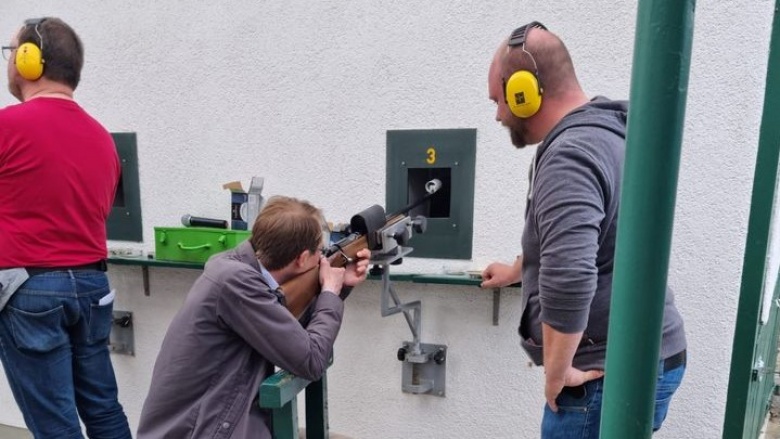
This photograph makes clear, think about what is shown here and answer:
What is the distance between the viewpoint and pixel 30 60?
1.89m

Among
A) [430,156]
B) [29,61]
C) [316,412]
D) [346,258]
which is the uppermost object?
[29,61]

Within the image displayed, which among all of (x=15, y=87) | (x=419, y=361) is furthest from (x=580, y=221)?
(x=15, y=87)

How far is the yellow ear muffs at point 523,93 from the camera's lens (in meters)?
1.27

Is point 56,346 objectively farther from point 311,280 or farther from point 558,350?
point 558,350

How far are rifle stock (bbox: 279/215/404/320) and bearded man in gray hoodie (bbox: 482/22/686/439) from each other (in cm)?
60

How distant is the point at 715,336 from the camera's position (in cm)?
185

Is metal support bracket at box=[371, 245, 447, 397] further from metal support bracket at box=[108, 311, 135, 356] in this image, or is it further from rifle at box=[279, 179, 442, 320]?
metal support bracket at box=[108, 311, 135, 356]

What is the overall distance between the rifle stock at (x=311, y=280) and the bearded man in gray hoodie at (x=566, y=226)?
601 mm

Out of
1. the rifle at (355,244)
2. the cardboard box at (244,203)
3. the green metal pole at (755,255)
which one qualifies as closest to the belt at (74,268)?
the cardboard box at (244,203)

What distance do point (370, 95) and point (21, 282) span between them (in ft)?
4.84

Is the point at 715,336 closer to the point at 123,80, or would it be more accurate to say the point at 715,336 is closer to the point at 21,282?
the point at 21,282

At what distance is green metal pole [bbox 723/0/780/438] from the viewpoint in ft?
5.63

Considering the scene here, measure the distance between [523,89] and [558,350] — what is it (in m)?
0.61

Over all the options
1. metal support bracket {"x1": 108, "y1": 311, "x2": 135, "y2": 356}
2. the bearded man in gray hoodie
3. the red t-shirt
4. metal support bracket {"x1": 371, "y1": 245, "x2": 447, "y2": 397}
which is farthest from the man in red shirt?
the bearded man in gray hoodie
